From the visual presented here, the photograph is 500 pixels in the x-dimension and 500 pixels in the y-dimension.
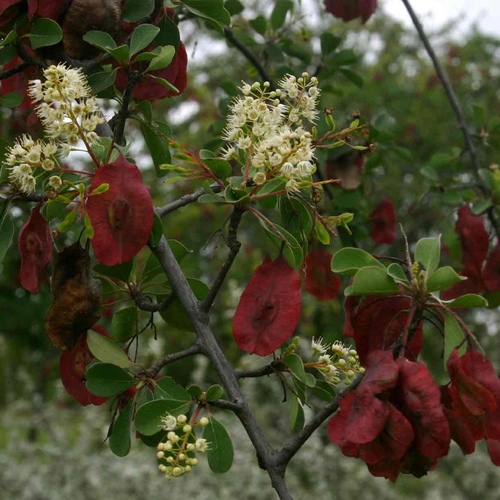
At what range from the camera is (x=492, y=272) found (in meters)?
2.03

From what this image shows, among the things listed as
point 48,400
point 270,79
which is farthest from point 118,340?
point 48,400

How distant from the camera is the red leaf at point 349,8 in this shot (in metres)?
2.13

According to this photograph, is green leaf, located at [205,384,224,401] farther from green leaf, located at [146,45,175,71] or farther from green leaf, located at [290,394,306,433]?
green leaf, located at [146,45,175,71]

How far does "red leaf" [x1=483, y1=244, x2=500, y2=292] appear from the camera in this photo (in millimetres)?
2004

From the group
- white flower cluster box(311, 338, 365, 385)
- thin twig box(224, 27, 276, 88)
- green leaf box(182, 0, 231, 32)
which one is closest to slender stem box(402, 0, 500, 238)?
thin twig box(224, 27, 276, 88)

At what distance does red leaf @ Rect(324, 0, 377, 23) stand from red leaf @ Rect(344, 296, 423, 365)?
1170 mm

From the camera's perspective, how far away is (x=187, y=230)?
19.9 ft

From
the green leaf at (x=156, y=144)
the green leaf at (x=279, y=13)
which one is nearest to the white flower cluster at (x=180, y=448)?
the green leaf at (x=156, y=144)

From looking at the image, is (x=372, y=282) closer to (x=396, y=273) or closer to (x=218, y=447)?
(x=396, y=273)

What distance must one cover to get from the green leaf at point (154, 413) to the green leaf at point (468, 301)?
40 centimetres

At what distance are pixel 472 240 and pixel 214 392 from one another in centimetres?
114

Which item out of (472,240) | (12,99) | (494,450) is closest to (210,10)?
(12,99)

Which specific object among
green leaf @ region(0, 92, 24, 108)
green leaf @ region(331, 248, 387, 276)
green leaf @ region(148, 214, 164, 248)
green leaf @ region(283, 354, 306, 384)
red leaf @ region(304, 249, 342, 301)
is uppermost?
green leaf @ region(331, 248, 387, 276)

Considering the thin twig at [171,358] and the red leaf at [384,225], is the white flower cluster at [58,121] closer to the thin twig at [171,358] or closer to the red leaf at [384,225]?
the thin twig at [171,358]
